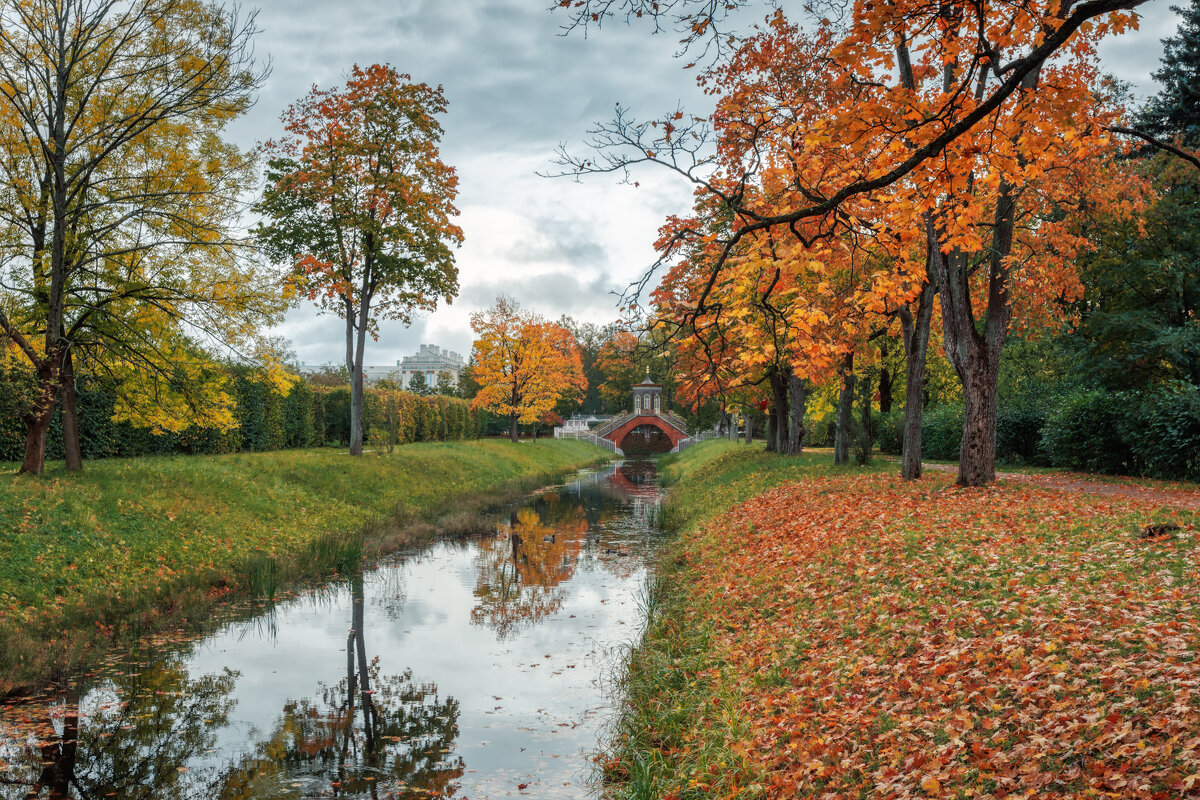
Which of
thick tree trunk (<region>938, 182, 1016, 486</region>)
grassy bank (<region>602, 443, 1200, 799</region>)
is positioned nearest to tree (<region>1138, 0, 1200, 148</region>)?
thick tree trunk (<region>938, 182, 1016, 486</region>)

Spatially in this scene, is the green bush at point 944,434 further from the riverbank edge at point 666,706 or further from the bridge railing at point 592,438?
the bridge railing at point 592,438

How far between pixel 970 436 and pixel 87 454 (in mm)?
20163

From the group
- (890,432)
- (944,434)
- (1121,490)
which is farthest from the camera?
(890,432)

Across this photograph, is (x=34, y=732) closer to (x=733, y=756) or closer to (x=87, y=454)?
(x=733, y=756)

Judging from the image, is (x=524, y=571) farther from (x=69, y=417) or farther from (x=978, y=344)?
(x=978, y=344)

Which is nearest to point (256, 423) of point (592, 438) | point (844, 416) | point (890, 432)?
point (844, 416)

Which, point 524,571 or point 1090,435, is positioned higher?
point 1090,435

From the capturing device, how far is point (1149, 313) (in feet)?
66.5

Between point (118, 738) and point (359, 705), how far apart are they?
2240 mm

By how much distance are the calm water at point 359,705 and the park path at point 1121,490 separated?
8.23 metres

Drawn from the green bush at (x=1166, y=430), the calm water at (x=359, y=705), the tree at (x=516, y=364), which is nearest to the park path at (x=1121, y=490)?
the green bush at (x=1166, y=430)

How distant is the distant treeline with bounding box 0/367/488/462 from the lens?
16156 mm

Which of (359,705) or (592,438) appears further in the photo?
(592,438)

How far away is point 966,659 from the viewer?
580 centimetres
